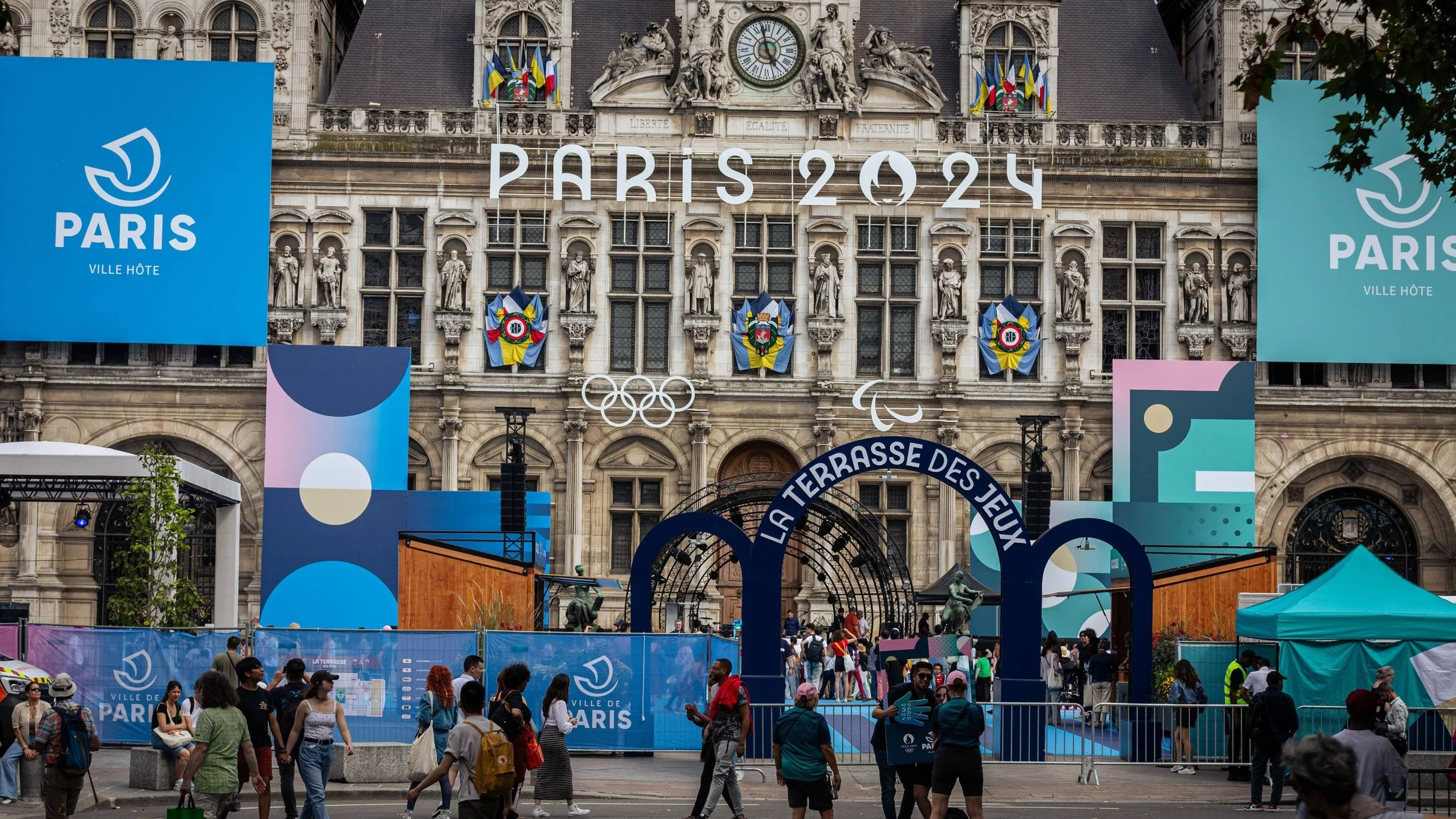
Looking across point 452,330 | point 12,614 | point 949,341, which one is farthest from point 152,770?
Answer: point 949,341

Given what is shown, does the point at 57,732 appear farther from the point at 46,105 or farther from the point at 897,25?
the point at 897,25

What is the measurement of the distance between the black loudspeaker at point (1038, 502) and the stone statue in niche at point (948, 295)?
20.8ft

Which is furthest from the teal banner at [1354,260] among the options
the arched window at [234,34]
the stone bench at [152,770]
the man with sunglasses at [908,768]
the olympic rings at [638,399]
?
the stone bench at [152,770]

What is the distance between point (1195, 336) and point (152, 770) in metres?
26.6

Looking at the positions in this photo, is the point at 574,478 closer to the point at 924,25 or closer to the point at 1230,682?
the point at 924,25

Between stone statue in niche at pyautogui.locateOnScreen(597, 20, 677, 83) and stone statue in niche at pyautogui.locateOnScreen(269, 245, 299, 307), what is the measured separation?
7.83 metres

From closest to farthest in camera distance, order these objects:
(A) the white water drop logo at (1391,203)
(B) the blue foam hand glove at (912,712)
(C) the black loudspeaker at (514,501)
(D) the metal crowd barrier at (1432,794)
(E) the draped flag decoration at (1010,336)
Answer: (B) the blue foam hand glove at (912,712), (D) the metal crowd barrier at (1432,794), (C) the black loudspeaker at (514,501), (A) the white water drop logo at (1391,203), (E) the draped flag decoration at (1010,336)

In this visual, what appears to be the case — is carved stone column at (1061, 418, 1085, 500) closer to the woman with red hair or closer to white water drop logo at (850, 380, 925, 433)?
white water drop logo at (850, 380, 925, 433)

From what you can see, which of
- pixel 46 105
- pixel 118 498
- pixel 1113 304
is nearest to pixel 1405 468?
pixel 1113 304

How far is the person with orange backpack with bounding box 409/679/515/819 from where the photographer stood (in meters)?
12.8

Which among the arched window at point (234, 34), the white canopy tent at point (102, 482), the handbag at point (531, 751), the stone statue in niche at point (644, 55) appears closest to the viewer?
the handbag at point (531, 751)

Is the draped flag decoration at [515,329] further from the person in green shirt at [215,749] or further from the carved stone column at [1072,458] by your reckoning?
the person in green shirt at [215,749]

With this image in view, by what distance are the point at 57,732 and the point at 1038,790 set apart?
34.4 ft

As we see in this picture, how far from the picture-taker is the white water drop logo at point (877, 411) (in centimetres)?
3912
